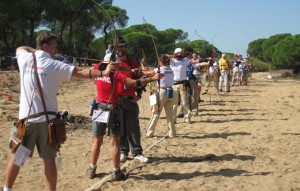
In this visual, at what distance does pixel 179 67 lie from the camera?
10266 millimetres

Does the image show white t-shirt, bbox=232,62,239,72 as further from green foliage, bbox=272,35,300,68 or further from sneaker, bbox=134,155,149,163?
green foliage, bbox=272,35,300,68

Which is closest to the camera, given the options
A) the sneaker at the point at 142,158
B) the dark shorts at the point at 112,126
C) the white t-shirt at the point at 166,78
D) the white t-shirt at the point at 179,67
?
the dark shorts at the point at 112,126

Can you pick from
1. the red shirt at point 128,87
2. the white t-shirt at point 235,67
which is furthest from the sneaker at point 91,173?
the white t-shirt at point 235,67

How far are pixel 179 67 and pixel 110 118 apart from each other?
479 centimetres

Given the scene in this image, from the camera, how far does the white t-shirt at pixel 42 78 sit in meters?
4.50

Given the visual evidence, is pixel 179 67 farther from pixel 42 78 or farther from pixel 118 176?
pixel 42 78

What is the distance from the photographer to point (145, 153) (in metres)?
7.64

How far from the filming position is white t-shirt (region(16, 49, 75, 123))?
14.8 feet

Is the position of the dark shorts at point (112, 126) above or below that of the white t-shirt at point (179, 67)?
below

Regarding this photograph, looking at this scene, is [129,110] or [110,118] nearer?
[110,118]

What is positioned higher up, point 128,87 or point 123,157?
point 128,87

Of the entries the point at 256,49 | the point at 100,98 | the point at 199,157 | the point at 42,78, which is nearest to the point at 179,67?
the point at 199,157

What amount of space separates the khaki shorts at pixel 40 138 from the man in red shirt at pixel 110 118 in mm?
1316

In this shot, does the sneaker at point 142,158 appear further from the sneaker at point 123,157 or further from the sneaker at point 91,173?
the sneaker at point 91,173
